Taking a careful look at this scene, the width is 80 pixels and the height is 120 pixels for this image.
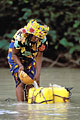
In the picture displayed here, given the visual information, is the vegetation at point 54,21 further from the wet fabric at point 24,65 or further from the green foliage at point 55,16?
the wet fabric at point 24,65

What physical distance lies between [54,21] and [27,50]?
7.95m

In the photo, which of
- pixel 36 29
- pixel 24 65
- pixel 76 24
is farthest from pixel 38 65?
pixel 76 24

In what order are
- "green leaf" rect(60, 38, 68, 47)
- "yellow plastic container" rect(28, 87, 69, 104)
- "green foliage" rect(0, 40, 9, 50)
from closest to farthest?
"yellow plastic container" rect(28, 87, 69, 104) < "green leaf" rect(60, 38, 68, 47) < "green foliage" rect(0, 40, 9, 50)

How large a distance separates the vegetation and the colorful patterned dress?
694 centimetres

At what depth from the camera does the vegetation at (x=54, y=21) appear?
531 inches

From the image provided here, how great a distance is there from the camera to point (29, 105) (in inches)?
219

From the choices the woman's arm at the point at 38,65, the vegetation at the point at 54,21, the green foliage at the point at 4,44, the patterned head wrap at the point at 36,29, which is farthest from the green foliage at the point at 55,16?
the patterned head wrap at the point at 36,29

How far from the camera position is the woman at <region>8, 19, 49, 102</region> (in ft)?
19.2

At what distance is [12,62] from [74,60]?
770 centimetres

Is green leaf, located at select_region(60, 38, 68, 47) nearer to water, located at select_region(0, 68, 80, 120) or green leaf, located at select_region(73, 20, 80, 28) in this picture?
green leaf, located at select_region(73, 20, 80, 28)

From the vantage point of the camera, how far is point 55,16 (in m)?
13.6

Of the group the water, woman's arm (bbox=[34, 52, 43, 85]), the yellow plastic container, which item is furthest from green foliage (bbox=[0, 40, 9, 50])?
the yellow plastic container

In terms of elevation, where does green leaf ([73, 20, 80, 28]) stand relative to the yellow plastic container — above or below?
below

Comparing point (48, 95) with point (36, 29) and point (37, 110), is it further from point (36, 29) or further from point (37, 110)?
point (36, 29)
